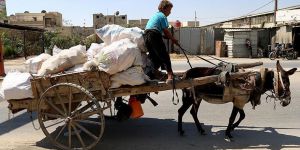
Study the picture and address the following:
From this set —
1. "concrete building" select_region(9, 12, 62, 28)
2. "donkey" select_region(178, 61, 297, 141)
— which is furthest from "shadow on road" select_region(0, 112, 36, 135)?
"concrete building" select_region(9, 12, 62, 28)

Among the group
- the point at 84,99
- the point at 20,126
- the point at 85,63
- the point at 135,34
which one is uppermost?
the point at 135,34

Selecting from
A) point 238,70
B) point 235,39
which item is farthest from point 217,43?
point 238,70

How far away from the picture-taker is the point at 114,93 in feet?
19.7

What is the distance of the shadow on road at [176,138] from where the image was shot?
6.21m

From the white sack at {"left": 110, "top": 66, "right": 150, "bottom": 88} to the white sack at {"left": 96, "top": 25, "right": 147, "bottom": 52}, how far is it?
1.63 feet

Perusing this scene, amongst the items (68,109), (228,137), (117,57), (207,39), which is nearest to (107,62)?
(117,57)

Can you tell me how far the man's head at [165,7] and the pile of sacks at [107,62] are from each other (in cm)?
52

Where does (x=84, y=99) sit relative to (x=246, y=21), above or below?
below

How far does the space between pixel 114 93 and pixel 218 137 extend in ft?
6.55

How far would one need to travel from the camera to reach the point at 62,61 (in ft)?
19.9

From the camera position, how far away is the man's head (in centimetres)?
635

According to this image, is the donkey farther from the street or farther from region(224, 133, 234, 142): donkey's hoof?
the street

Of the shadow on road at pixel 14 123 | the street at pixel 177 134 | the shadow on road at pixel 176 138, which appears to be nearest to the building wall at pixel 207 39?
the street at pixel 177 134

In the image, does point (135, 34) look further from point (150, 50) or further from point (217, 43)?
point (217, 43)
